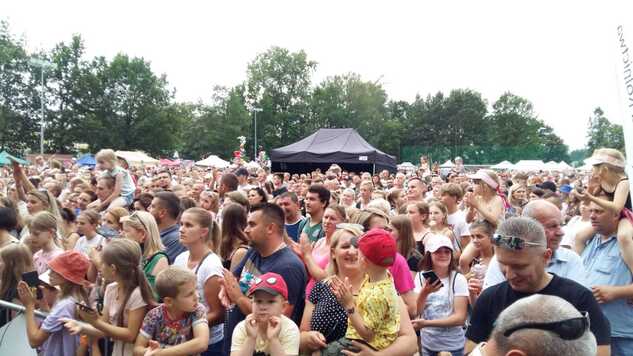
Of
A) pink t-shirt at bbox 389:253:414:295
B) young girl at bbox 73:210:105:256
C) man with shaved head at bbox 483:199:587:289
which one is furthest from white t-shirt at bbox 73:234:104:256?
man with shaved head at bbox 483:199:587:289

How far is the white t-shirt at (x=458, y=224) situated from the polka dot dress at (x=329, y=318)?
3.53m

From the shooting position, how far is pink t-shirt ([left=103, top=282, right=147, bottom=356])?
3.88 meters

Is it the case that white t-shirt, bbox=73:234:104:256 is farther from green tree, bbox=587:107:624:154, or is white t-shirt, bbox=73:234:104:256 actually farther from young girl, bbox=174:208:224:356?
green tree, bbox=587:107:624:154

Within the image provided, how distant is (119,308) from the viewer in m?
3.93

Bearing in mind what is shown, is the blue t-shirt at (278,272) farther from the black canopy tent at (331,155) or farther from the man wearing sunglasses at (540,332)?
the black canopy tent at (331,155)

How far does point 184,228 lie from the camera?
14.3ft

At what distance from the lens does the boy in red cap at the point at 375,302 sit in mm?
3160

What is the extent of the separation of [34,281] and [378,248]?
2.79 m

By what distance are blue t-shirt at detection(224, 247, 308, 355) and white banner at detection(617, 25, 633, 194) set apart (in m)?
2.18

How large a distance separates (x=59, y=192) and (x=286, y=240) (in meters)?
6.30

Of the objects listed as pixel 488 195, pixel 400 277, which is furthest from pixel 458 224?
pixel 400 277

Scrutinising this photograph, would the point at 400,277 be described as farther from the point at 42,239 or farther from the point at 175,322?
the point at 42,239

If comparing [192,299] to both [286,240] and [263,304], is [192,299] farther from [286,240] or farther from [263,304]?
[286,240]

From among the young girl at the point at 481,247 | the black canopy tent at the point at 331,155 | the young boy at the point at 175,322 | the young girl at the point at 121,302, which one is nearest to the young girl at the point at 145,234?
the young girl at the point at 121,302
